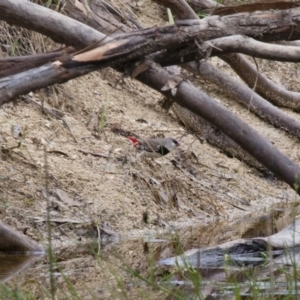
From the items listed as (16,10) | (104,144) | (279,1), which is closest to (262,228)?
(104,144)

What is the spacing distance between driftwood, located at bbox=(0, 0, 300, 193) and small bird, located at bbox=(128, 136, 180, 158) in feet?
4.69

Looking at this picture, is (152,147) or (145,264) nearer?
(145,264)

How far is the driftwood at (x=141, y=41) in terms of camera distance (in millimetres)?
4324

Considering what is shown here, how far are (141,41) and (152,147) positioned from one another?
5.98ft

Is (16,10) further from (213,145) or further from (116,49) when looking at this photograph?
(213,145)

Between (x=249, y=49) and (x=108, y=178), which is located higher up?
(x=249, y=49)

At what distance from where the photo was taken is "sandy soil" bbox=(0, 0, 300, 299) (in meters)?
5.02

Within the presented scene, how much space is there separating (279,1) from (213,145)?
2874 millimetres

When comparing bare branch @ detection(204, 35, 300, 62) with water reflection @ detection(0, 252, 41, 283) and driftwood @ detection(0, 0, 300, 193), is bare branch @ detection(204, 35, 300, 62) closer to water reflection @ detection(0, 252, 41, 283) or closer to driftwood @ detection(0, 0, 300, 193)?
driftwood @ detection(0, 0, 300, 193)

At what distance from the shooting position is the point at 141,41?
440 centimetres

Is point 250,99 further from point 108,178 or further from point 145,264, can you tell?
point 145,264

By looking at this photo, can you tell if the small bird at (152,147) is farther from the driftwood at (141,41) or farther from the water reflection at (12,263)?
the water reflection at (12,263)

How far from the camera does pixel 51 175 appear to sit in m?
5.52

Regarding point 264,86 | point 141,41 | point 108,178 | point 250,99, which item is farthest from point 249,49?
point 264,86
